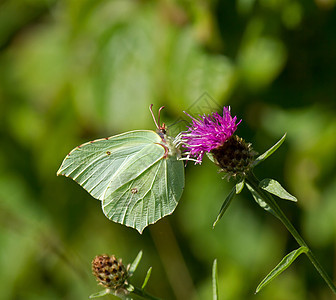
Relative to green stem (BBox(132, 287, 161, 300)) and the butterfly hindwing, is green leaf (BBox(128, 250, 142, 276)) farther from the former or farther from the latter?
the butterfly hindwing

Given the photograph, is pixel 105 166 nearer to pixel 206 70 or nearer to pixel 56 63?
A: pixel 206 70

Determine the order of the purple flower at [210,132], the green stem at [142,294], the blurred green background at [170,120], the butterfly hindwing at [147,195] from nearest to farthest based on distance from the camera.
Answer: the green stem at [142,294] → the purple flower at [210,132] → the butterfly hindwing at [147,195] → the blurred green background at [170,120]

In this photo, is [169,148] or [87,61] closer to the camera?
[169,148]

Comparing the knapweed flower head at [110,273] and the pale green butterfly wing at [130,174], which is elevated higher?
the pale green butterfly wing at [130,174]

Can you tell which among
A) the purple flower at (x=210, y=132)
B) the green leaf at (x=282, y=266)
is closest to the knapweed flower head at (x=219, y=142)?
the purple flower at (x=210, y=132)

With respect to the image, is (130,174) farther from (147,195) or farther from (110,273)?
(110,273)

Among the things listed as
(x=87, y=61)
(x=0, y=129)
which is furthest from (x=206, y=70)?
(x=0, y=129)

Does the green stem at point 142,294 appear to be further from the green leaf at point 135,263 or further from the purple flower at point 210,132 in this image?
the purple flower at point 210,132
